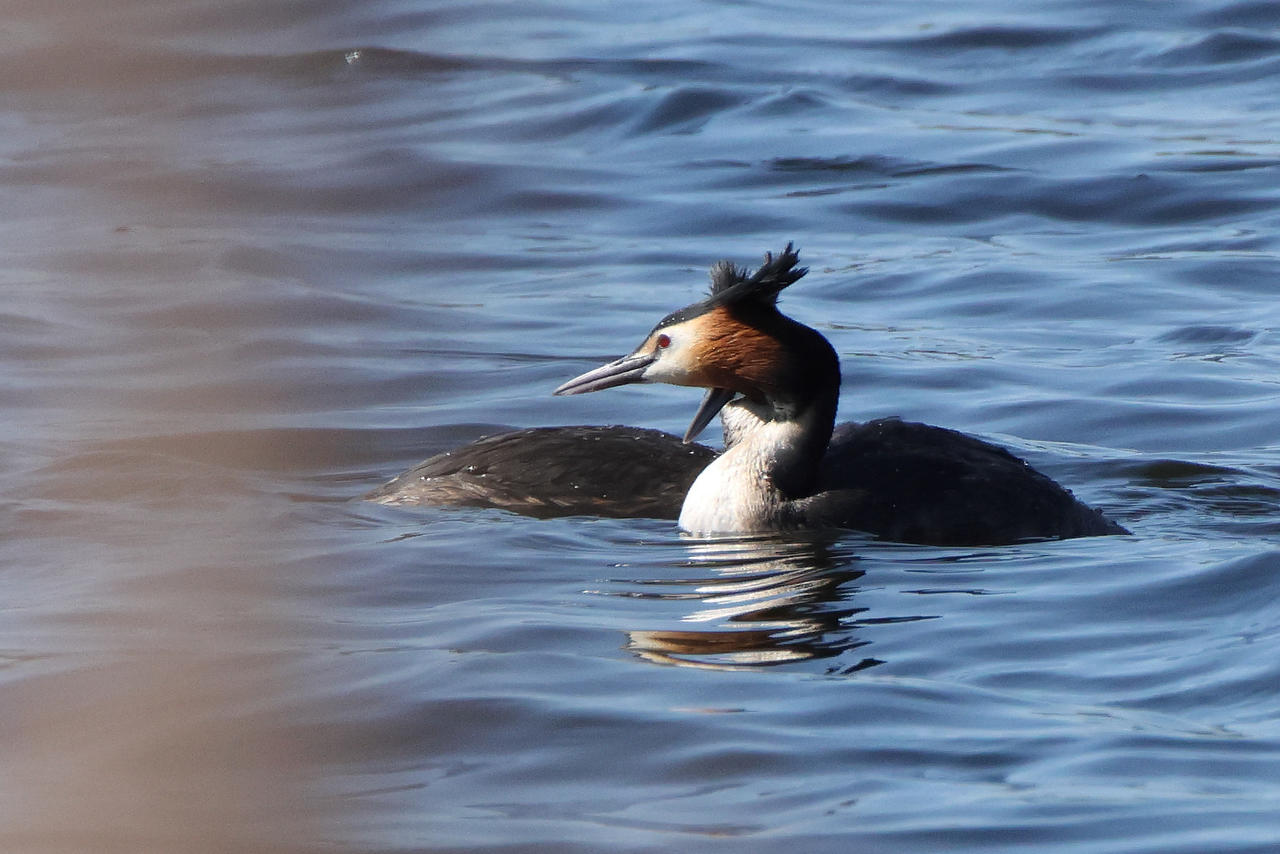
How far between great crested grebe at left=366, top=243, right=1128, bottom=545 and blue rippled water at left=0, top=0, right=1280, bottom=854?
252 mm

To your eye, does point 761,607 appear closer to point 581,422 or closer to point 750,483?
point 750,483

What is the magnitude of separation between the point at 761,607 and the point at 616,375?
63.1 inches

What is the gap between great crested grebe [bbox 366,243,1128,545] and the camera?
779 centimetres

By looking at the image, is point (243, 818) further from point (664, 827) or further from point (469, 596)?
point (469, 596)

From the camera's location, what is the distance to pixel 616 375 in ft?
26.4

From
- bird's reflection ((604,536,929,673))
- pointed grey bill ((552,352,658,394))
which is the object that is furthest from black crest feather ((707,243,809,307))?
bird's reflection ((604,536,929,673))

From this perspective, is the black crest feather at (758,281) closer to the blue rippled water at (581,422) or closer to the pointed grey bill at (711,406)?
the pointed grey bill at (711,406)

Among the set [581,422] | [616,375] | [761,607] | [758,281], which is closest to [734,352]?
[758,281]

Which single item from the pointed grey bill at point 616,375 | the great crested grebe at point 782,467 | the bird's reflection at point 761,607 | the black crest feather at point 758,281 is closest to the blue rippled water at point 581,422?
the bird's reflection at point 761,607

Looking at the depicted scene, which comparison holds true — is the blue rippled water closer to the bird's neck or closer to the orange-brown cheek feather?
the bird's neck

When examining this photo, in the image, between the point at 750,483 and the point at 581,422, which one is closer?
the point at 750,483

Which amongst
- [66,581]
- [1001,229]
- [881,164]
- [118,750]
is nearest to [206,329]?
[118,750]

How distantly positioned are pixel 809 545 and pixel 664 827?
3.28 meters

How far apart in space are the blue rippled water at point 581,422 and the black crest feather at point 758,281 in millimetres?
1020
